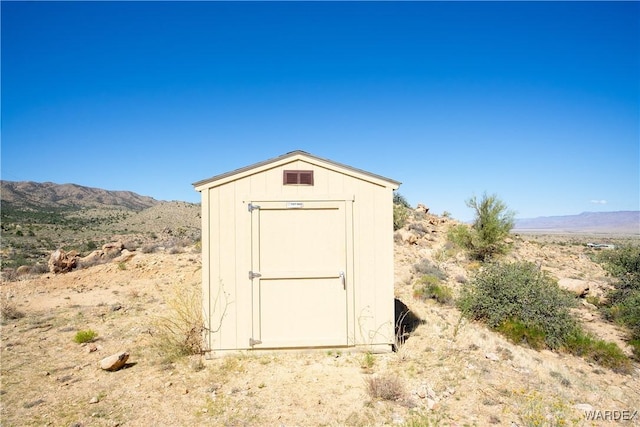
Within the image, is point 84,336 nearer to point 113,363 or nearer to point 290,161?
point 113,363

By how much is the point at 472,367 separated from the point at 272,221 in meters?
4.10

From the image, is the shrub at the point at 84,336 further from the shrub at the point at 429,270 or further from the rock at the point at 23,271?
the shrub at the point at 429,270

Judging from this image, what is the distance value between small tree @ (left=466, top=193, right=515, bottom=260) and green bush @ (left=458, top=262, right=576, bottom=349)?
868cm

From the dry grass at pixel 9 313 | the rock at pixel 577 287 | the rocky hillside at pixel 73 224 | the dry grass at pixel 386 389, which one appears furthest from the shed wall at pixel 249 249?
the rocky hillside at pixel 73 224

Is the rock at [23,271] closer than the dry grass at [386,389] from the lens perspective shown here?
No

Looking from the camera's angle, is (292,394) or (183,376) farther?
(183,376)

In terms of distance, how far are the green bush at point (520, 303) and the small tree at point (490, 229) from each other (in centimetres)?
868

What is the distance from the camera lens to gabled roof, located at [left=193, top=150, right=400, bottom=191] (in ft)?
20.8

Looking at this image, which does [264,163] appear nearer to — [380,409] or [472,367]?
[380,409]

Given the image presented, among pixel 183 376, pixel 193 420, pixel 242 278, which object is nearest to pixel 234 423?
pixel 193 420

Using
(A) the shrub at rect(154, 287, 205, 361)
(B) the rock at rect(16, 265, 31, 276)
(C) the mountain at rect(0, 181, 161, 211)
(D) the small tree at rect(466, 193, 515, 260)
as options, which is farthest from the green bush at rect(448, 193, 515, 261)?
(C) the mountain at rect(0, 181, 161, 211)

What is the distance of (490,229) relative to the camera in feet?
57.2

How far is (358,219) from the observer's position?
649cm

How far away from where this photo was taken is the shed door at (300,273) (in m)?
6.35
